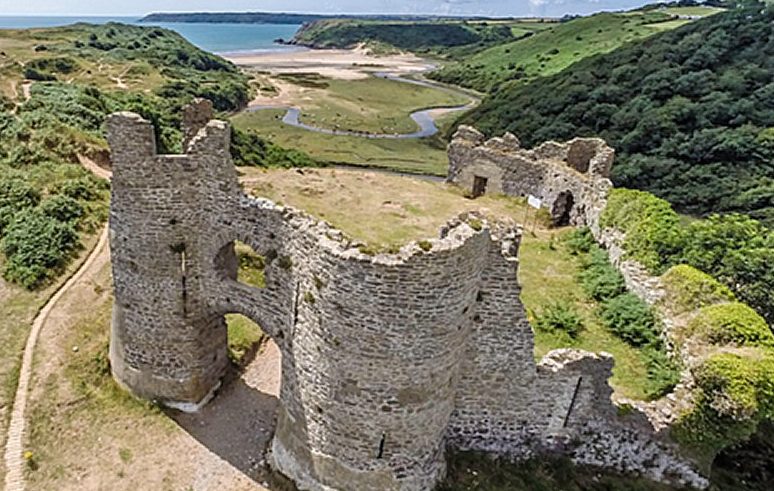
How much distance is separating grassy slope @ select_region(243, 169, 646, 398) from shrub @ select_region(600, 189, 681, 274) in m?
2.72

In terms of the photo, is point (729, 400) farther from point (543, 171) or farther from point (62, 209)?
point (62, 209)

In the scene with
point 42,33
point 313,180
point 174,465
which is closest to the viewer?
point 174,465

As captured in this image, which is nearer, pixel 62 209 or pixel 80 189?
pixel 62 209

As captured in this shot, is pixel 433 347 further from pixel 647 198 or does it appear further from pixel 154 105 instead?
pixel 154 105

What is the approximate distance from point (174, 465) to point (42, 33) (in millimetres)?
162083

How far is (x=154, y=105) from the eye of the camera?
66250 millimetres

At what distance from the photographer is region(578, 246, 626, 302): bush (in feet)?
78.1

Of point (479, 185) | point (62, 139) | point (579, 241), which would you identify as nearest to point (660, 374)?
point (579, 241)

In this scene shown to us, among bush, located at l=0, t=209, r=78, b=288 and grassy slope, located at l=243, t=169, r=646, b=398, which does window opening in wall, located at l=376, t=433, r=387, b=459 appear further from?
bush, located at l=0, t=209, r=78, b=288

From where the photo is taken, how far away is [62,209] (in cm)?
3120

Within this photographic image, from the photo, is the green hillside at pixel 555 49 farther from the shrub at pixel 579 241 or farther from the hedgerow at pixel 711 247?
the hedgerow at pixel 711 247

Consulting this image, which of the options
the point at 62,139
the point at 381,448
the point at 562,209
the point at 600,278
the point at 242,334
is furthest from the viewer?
the point at 62,139

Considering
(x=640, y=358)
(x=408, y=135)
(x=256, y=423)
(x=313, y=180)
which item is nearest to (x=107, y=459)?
(x=256, y=423)

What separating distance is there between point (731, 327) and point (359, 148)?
2550 inches
